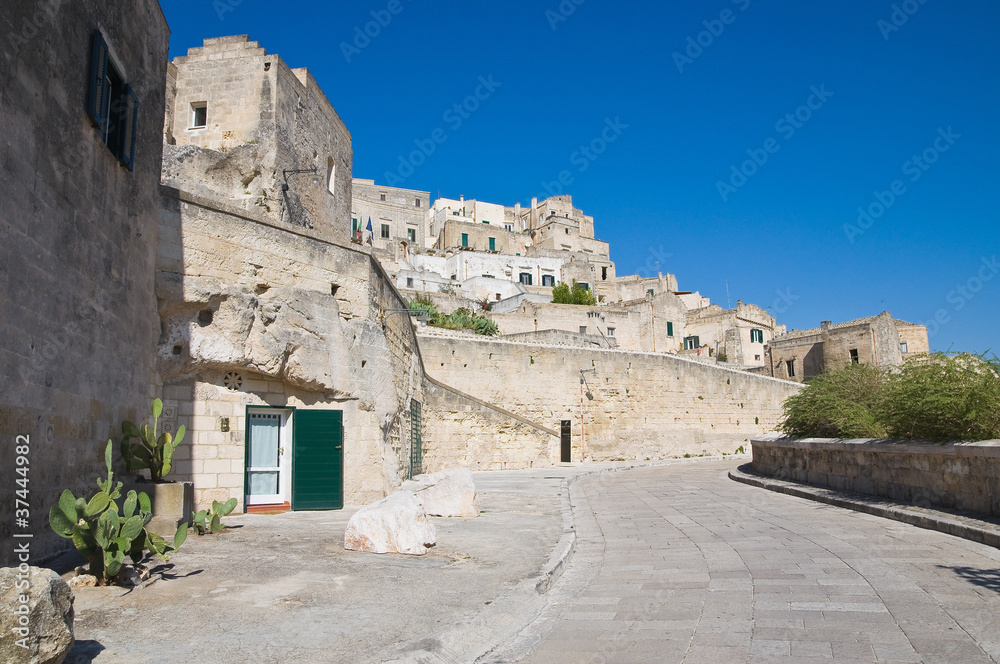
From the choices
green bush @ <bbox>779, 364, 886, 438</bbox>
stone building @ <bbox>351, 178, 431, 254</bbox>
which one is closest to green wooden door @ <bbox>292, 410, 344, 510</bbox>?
green bush @ <bbox>779, 364, 886, 438</bbox>

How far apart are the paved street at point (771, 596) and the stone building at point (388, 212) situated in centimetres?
6000

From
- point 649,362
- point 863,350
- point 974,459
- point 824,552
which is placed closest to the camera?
point 824,552

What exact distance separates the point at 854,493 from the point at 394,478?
25.6ft

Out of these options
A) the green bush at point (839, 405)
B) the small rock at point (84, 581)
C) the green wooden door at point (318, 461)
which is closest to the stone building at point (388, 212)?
the green bush at point (839, 405)

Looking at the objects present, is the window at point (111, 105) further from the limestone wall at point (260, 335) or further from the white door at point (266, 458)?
the white door at point (266, 458)

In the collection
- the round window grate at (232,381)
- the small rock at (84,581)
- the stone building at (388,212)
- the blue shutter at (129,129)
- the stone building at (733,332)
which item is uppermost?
the stone building at (388,212)

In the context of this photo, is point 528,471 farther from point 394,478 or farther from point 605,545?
point 605,545

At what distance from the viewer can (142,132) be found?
8.75m

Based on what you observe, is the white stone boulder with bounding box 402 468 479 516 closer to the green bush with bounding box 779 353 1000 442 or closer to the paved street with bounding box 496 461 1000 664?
the paved street with bounding box 496 461 1000 664

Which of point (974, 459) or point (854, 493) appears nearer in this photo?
point (974, 459)

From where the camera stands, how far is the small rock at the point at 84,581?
5.11 m

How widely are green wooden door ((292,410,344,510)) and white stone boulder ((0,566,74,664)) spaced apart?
7.15 metres

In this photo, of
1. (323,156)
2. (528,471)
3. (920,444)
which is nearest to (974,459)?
(920,444)

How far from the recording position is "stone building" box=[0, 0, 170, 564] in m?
5.50
